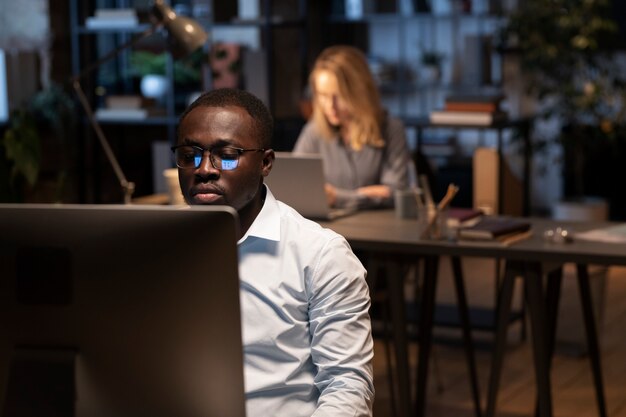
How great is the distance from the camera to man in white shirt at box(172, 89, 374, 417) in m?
1.56

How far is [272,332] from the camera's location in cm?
159

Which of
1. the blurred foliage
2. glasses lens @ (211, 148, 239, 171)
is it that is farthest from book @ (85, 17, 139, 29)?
glasses lens @ (211, 148, 239, 171)

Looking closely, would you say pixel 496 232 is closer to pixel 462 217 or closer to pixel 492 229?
pixel 492 229

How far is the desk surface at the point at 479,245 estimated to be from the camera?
3109 millimetres

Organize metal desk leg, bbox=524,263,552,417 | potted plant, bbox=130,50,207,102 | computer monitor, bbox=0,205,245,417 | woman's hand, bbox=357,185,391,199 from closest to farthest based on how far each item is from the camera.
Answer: computer monitor, bbox=0,205,245,417, metal desk leg, bbox=524,263,552,417, woman's hand, bbox=357,185,391,199, potted plant, bbox=130,50,207,102

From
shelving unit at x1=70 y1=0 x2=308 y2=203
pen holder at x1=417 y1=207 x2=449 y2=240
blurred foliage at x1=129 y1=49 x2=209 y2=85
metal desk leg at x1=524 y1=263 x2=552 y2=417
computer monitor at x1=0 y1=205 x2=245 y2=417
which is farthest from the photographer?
blurred foliage at x1=129 y1=49 x2=209 y2=85

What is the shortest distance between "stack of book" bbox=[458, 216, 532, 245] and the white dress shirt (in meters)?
1.68

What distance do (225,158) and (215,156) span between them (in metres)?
0.02

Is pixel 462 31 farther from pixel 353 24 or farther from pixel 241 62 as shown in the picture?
pixel 241 62

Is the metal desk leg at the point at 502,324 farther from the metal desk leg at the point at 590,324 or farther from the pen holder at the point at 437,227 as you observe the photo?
the metal desk leg at the point at 590,324

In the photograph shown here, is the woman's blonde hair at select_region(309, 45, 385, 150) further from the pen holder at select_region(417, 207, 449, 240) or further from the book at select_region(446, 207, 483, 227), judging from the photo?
the pen holder at select_region(417, 207, 449, 240)

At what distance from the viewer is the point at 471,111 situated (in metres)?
4.96

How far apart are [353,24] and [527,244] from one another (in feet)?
16.0

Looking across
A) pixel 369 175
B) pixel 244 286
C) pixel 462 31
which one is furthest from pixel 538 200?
pixel 244 286
